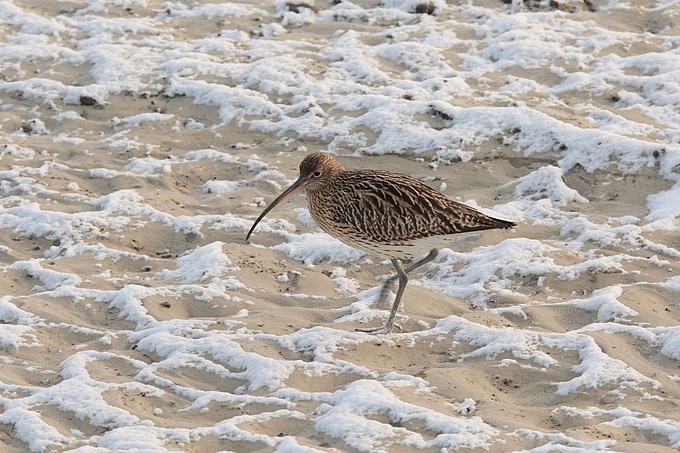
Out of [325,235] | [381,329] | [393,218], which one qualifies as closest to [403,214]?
[393,218]

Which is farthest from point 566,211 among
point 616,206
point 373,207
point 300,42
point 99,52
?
point 99,52

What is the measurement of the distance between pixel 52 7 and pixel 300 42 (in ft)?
10.7

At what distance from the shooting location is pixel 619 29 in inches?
423

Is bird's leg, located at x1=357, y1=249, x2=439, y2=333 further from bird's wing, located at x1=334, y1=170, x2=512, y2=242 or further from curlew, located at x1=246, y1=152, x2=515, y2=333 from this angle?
bird's wing, located at x1=334, y1=170, x2=512, y2=242

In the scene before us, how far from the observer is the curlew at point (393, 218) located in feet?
21.5

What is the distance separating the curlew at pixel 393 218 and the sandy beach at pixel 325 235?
0.42 m

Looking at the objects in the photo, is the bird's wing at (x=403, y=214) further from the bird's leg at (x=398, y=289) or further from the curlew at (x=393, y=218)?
the bird's leg at (x=398, y=289)

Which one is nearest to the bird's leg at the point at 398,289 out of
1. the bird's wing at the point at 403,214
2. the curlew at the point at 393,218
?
the curlew at the point at 393,218

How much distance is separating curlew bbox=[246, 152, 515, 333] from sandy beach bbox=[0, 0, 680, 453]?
1.37ft

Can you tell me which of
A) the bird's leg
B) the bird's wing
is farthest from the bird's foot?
the bird's wing

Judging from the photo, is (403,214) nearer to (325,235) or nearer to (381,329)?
(381,329)

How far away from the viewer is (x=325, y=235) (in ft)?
25.7

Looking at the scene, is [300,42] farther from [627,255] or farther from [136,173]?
[627,255]

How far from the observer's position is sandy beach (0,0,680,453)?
5277mm
